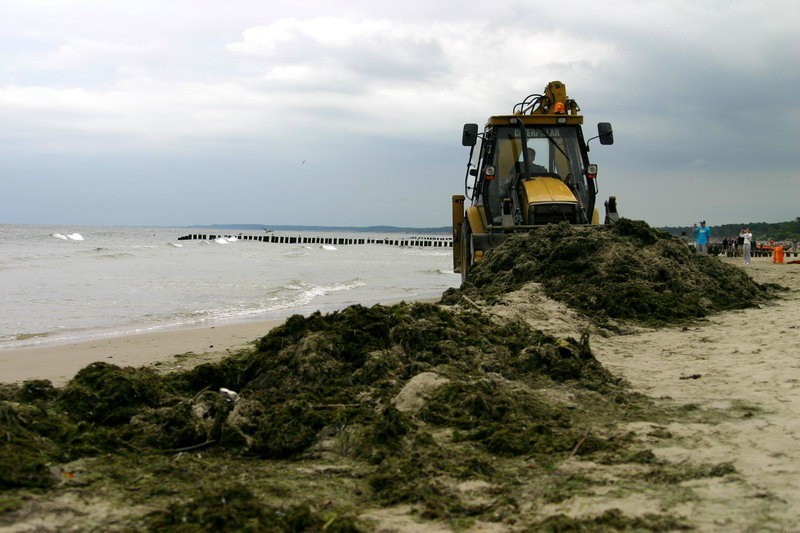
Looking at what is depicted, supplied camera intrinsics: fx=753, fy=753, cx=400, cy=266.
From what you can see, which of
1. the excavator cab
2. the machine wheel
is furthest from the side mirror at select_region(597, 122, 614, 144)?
the machine wheel

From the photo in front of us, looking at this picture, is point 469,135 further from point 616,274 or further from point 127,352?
point 127,352

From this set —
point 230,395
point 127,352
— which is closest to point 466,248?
point 127,352

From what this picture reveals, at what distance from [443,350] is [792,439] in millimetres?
2603

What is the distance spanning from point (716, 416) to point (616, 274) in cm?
572

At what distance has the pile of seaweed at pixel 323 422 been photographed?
3352 mm

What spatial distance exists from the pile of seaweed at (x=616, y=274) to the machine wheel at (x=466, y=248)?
131 cm

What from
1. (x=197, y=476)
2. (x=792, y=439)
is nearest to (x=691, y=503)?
(x=792, y=439)

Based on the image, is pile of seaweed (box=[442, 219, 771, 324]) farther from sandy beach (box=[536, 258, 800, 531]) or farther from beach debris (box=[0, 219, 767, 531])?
beach debris (box=[0, 219, 767, 531])

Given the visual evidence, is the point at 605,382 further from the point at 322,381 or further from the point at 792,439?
the point at 322,381

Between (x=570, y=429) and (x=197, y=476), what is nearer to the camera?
(x=197, y=476)

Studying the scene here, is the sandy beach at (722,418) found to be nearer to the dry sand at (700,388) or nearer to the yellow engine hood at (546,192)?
the dry sand at (700,388)

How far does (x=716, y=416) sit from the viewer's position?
4578mm

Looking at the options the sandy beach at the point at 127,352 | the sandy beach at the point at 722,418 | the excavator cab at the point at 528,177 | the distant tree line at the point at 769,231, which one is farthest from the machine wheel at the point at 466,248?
the distant tree line at the point at 769,231

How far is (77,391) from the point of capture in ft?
16.3
